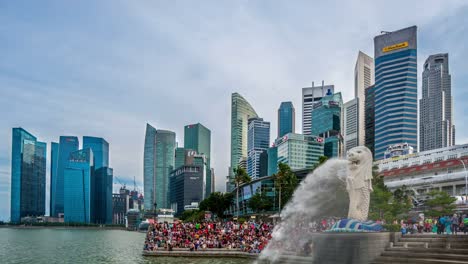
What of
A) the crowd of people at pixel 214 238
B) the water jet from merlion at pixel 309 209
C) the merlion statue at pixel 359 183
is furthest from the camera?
the crowd of people at pixel 214 238

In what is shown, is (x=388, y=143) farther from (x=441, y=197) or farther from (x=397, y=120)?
(x=441, y=197)

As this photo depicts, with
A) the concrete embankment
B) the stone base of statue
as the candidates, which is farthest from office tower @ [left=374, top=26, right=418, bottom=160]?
the stone base of statue

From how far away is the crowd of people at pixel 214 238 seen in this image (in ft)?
137

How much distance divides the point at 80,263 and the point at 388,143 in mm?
163938

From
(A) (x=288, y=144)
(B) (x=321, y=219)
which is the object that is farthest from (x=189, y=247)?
(A) (x=288, y=144)

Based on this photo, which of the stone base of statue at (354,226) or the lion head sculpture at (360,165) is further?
the lion head sculpture at (360,165)

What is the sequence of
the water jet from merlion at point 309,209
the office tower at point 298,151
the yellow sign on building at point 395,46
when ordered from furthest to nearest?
the office tower at point 298,151 → the yellow sign on building at point 395,46 → the water jet from merlion at point 309,209

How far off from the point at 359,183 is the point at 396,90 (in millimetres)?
174276

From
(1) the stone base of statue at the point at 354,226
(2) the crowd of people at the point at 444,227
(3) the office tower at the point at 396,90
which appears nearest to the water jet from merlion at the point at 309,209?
(1) the stone base of statue at the point at 354,226

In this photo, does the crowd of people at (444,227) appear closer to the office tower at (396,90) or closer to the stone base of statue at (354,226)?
the stone base of statue at (354,226)

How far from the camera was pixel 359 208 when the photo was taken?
23.0m

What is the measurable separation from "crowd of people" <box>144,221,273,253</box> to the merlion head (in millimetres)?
17734

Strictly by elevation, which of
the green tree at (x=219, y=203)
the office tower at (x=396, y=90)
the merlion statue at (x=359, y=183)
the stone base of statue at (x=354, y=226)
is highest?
the office tower at (x=396, y=90)

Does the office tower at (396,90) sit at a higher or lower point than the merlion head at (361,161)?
higher
